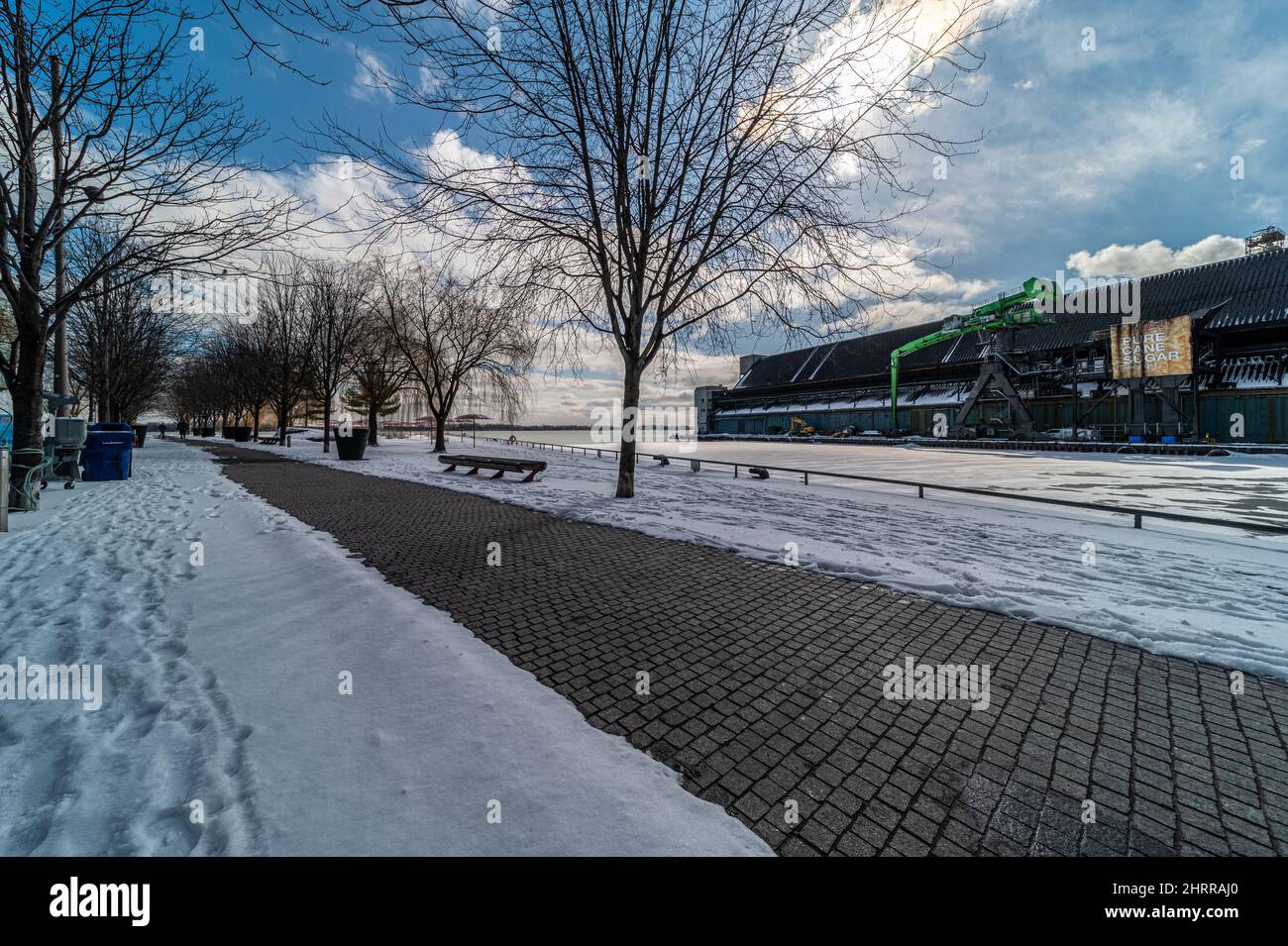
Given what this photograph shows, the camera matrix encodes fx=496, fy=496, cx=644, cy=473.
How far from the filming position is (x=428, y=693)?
115 inches

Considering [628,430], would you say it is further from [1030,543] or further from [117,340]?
[117,340]

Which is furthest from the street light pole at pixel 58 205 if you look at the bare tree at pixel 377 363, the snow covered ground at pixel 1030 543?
the bare tree at pixel 377 363

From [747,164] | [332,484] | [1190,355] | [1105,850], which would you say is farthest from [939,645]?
[1190,355]

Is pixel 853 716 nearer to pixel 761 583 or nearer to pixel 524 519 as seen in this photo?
pixel 761 583

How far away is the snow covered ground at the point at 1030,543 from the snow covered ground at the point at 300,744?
4.02 metres

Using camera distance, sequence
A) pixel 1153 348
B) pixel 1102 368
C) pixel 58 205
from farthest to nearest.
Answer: pixel 1102 368 → pixel 1153 348 → pixel 58 205

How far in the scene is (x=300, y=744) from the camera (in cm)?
238

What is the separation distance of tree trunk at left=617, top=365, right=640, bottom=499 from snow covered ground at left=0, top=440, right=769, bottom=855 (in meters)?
7.02

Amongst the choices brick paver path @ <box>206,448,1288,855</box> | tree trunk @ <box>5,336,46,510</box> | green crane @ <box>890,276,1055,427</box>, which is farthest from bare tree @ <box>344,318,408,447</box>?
green crane @ <box>890,276,1055,427</box>

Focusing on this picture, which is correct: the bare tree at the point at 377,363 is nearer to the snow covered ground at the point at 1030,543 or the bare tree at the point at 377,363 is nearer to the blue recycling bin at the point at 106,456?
the blue recycling bin at the point at 106,456

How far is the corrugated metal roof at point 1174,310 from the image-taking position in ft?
101

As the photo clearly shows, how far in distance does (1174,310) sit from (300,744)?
5068 centimetres

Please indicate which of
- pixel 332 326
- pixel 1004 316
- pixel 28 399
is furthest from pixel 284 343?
pixel 1004 316
